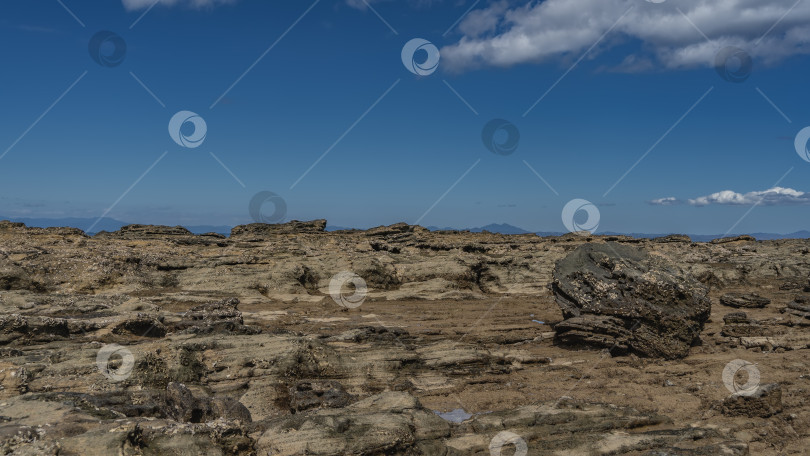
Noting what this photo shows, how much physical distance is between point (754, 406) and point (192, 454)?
11237 millimetres

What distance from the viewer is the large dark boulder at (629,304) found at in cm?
1748

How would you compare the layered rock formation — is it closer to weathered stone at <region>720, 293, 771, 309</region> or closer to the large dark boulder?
the large dark boulder

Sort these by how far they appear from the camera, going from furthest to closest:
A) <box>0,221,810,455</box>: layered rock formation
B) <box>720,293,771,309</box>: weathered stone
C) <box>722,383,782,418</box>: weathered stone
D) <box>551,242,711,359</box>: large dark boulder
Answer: <box>720,293,771,309</box>: weathered stone, <box>551,242,711,359</box>: large dark boulder, <box>722,383,782,418</box>: weathered stone, <box>0,221,810,455</box>: layered rock formation

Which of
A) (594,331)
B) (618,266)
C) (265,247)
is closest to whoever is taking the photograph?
(594,331)

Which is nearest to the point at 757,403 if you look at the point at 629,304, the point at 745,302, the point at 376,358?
the point at 629,304

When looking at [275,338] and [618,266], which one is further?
[618,266]

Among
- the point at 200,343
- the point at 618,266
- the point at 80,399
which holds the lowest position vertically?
the point at 80,399

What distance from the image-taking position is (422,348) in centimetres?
1672

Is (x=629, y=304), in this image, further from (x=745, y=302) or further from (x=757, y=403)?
(x=745, y=302)

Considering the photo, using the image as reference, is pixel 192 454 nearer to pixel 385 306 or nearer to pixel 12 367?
pixel 12 367

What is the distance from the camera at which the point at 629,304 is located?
18.2 metres

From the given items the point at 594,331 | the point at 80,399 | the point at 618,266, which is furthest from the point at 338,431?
the point at 618,266

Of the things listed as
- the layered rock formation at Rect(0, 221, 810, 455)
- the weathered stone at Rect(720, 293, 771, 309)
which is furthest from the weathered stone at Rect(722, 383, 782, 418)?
the weathered stone at Rect(720, 293, 771, 309)

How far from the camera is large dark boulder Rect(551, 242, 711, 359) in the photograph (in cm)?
1748
